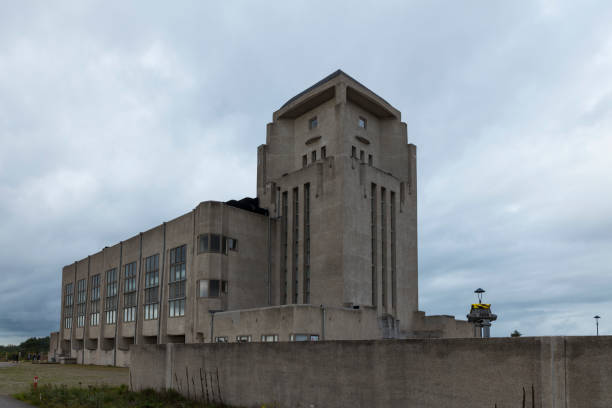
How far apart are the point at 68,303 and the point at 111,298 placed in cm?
1908

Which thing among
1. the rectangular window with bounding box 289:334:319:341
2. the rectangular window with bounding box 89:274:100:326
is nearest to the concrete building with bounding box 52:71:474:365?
the rectangular window with bounding box 289:334:319:341

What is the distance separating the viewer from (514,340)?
11.7 metres

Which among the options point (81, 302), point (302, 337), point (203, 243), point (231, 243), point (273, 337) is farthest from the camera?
point (81, 302)

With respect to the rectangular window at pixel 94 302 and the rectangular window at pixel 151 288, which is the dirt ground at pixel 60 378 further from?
the rectangular window at pixel 94 302

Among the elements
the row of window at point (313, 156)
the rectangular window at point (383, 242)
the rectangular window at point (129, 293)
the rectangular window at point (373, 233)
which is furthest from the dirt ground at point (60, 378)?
the row of window at point (313, 156)

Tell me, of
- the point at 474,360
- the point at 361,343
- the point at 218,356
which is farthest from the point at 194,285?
the point at 474,360

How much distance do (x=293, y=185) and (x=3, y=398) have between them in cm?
3004

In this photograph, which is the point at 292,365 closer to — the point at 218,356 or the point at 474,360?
the point at 218,356

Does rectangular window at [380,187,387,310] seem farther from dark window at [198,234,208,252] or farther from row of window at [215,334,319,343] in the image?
dark window at [198,234,208,252]

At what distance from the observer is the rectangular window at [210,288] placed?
4272 centimetres

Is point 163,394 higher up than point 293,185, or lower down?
lower down

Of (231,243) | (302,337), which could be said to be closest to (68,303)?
(231,243)

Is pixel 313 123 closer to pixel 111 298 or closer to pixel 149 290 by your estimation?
pixel 149 290

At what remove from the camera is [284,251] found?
48.8m
